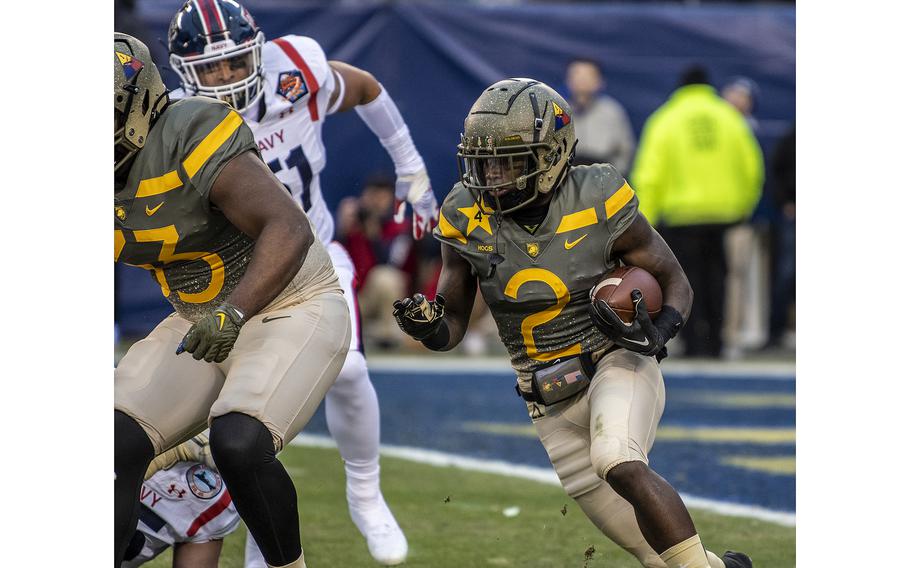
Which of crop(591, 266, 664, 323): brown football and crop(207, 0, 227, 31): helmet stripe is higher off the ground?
crop(207, 0, 227, 31): helmet stripe

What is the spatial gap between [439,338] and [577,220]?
1.62 ft

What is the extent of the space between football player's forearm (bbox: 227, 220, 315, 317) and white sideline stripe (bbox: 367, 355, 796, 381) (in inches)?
245

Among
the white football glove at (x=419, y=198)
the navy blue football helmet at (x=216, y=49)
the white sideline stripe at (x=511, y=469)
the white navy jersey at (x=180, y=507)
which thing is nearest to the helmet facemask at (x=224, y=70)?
the navy blue football helmet at (x=216, y=49)

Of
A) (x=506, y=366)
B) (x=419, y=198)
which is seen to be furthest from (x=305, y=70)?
(x=506, y=366)

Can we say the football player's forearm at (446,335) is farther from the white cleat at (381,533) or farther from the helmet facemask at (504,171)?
the white cleat at (381,533)

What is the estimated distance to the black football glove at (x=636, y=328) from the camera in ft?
12.3

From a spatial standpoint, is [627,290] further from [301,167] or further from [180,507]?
[301,167]

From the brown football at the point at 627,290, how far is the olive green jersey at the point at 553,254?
0.22 ft

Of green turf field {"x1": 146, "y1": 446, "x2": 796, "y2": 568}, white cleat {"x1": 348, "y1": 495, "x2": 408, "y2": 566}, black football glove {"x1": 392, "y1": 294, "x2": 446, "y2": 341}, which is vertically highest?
black football glove {"x1": 392, "y1": 294, "x2": 446, "y2": 341}

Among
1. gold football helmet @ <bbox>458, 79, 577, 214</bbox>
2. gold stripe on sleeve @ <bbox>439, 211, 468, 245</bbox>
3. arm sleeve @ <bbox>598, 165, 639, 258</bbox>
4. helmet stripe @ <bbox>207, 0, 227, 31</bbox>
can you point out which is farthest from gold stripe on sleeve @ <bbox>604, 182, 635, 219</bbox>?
helmet stripe @ <bbox>207, 0, 227, 31</bbox>

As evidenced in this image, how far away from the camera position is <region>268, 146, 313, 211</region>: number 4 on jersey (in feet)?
16.2

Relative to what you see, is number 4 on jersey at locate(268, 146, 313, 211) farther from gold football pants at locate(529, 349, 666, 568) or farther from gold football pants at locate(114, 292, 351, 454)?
gold football pants at locate(529, 349, 666, 568)
